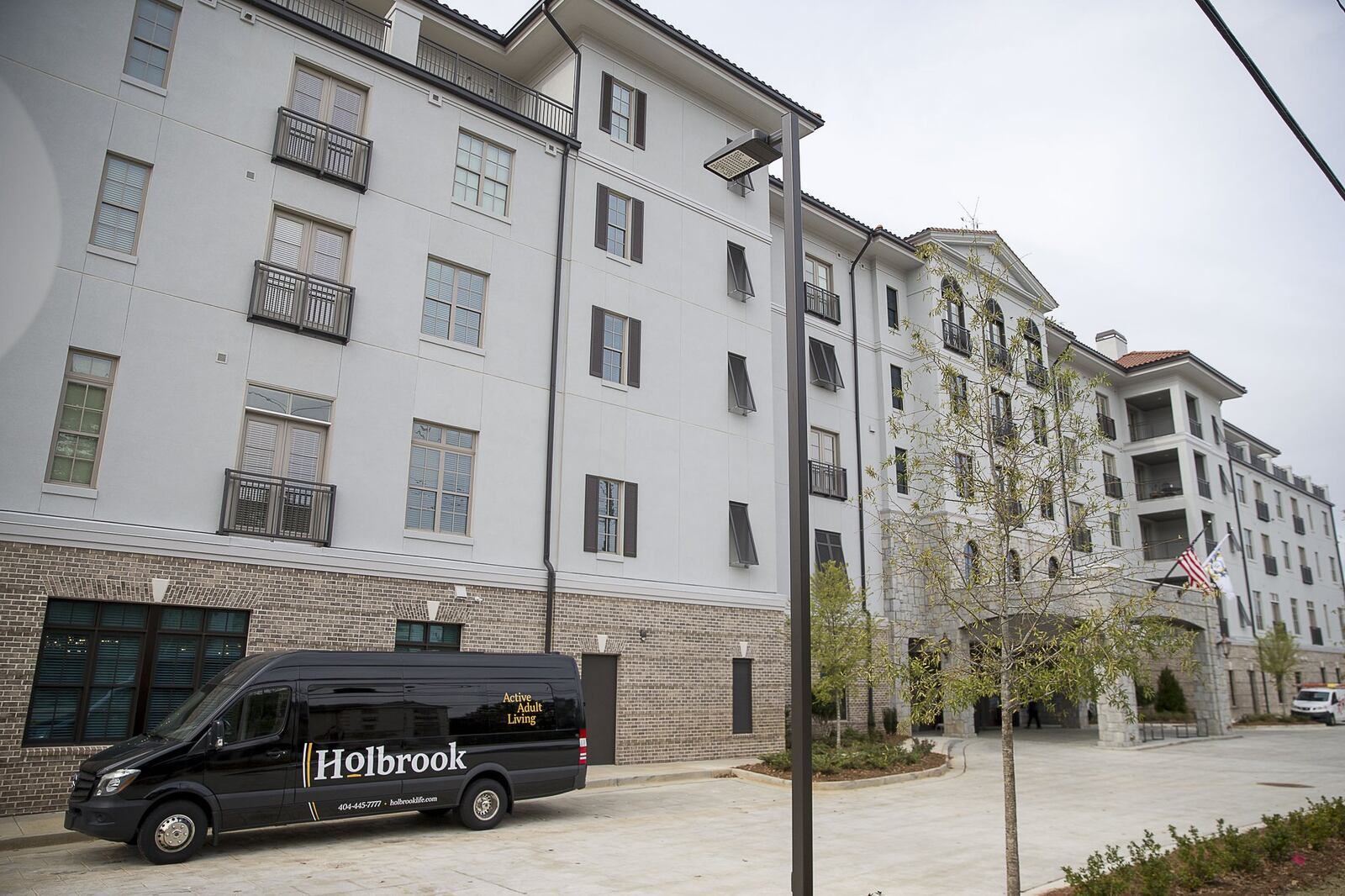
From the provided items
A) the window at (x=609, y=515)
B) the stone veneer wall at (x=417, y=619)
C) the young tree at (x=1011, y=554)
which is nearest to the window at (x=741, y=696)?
the stone veneer wall at (x=417, y=619)

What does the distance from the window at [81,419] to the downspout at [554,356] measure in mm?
8242

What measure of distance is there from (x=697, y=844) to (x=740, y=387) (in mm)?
13846

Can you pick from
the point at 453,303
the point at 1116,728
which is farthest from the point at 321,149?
the point at 1116,728

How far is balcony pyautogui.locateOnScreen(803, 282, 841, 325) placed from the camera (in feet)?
94.3

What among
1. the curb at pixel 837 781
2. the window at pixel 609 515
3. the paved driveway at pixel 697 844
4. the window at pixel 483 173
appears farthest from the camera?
the window at pixel 609 515

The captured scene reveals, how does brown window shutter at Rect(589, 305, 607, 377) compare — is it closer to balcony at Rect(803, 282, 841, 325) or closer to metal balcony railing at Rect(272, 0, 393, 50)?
metal balcony railing at Rect(272, 0, 393, 50)

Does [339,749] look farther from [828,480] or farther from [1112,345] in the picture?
[1112,345]

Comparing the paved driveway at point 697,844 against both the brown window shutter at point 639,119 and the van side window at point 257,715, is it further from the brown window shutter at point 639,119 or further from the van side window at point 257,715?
the brown window shutter at point 639,119

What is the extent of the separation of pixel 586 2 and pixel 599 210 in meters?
4.73

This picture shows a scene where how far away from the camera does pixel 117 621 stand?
1370 cm

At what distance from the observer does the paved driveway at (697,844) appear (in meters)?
9.53

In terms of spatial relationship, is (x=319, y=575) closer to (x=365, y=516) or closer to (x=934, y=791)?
(x=365, y=516)

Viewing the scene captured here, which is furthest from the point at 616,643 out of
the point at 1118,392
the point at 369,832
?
the point at 1118,392

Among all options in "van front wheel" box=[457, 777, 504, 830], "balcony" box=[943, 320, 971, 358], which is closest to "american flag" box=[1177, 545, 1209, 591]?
"balcony" box=[943, 320, 971, 358]
